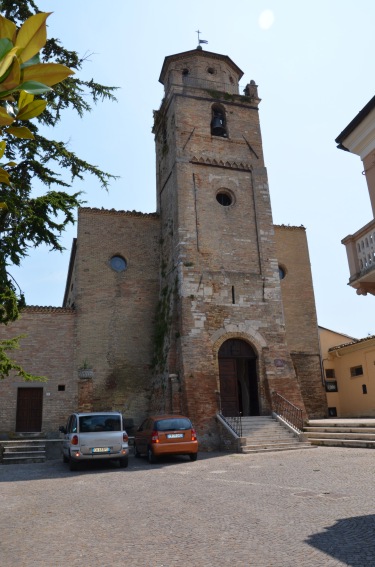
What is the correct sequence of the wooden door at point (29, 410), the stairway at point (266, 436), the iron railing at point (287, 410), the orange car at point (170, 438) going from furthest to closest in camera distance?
the wooden door at point (29, 410) → the iron railing at point (287, 410) → the stairway at point (266, 436) → the orange car at point (170, 438)

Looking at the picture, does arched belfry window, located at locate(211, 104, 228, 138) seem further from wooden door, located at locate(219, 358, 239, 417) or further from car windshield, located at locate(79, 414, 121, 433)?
car windshield, located at locate(79, 414, 121, 433)

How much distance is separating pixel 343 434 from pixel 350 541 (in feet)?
38.1

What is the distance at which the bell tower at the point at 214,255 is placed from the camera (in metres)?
18.6

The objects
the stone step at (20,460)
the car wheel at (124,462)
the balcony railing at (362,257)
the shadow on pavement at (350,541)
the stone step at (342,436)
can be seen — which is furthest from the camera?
the stone step at (20,460)

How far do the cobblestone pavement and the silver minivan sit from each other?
114 centimetres

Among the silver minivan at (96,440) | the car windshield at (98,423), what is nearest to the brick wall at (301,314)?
the car windshield at (98,423)

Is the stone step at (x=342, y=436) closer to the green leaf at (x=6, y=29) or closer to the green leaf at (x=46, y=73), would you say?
the green leaf at (x=46, y=73)

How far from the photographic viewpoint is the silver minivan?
40.3 ft

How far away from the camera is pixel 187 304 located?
19.0 m

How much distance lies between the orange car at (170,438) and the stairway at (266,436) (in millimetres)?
2433

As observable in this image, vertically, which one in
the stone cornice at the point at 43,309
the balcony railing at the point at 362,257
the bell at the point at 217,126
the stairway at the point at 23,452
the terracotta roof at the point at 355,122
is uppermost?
the bell at the point at 217,126

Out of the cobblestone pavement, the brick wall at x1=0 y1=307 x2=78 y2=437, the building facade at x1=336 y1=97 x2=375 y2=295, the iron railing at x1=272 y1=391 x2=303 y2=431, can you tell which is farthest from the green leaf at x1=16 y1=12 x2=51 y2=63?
the brick wall at x1=0 y1=307 x2=78 y2=437

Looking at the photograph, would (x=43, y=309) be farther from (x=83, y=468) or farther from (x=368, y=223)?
(x=368, y=223)

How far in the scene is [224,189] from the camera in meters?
21.9
